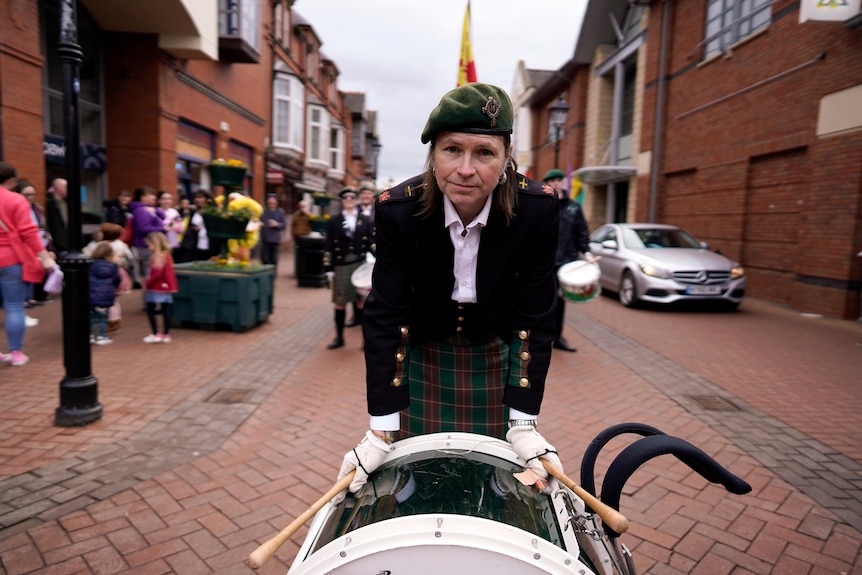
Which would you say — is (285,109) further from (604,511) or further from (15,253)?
(604,511)

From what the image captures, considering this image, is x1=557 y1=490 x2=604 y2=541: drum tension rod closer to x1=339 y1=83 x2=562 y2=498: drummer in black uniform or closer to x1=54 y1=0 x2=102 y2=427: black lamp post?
x1=339 y1=83 x2=562 y2=498: drummer in black uniform

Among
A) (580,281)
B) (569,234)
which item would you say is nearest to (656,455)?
(580,281)

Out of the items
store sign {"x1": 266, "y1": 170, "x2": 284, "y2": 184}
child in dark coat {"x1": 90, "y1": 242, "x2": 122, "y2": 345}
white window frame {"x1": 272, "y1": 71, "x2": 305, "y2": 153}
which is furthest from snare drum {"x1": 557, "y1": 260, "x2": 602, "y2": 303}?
white window frame {"x1": 272, "y1": 71, "x2": 305, "y2": 153}

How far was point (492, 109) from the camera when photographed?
167 centimetres

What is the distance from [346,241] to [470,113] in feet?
17.9

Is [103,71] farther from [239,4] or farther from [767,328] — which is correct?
[767,328]

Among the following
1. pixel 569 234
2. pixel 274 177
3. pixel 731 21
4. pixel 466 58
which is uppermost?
pixel 731 21

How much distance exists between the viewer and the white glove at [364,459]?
154cm

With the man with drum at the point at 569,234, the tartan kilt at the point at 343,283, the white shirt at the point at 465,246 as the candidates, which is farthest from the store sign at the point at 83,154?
the white shirt at the point at 465,246

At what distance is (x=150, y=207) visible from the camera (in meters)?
8.36

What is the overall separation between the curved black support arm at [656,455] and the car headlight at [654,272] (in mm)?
8911

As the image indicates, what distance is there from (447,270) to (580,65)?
23632mm

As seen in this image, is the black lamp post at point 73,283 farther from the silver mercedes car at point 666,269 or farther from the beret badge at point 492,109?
the silver mercedes car at point 666,269

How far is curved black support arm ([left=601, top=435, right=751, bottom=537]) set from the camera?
1525mm
